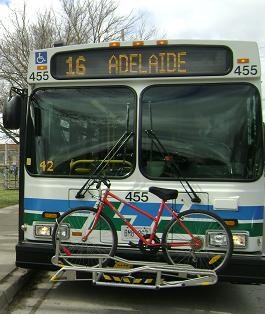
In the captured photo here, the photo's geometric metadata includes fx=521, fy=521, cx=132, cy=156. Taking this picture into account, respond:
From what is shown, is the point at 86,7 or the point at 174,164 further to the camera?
the point at 86,7

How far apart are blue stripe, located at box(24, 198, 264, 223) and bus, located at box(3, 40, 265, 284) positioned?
0.01 m

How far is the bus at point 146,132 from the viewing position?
5.42 meters

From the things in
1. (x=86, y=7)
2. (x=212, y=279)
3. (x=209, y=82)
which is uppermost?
(x=86, y=7)

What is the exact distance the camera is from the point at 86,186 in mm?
5625

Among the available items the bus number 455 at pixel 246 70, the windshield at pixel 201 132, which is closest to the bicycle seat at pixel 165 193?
the windshield at pixel 201 132

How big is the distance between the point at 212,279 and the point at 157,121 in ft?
5.71

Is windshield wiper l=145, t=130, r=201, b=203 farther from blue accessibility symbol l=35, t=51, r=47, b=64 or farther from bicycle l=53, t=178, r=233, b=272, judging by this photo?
blue accessibility symbol l=35, t=51, r=47, b=64

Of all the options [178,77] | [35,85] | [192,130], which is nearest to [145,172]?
[192,130]

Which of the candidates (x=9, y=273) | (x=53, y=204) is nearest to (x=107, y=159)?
(x=53, y=204)

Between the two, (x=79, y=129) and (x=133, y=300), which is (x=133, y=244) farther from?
(x=79, y=129)

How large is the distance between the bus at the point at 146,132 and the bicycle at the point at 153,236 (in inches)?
5.3

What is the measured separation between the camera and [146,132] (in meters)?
5.60

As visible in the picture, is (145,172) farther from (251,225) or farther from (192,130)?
(251,225)

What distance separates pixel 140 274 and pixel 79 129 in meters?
1.71
